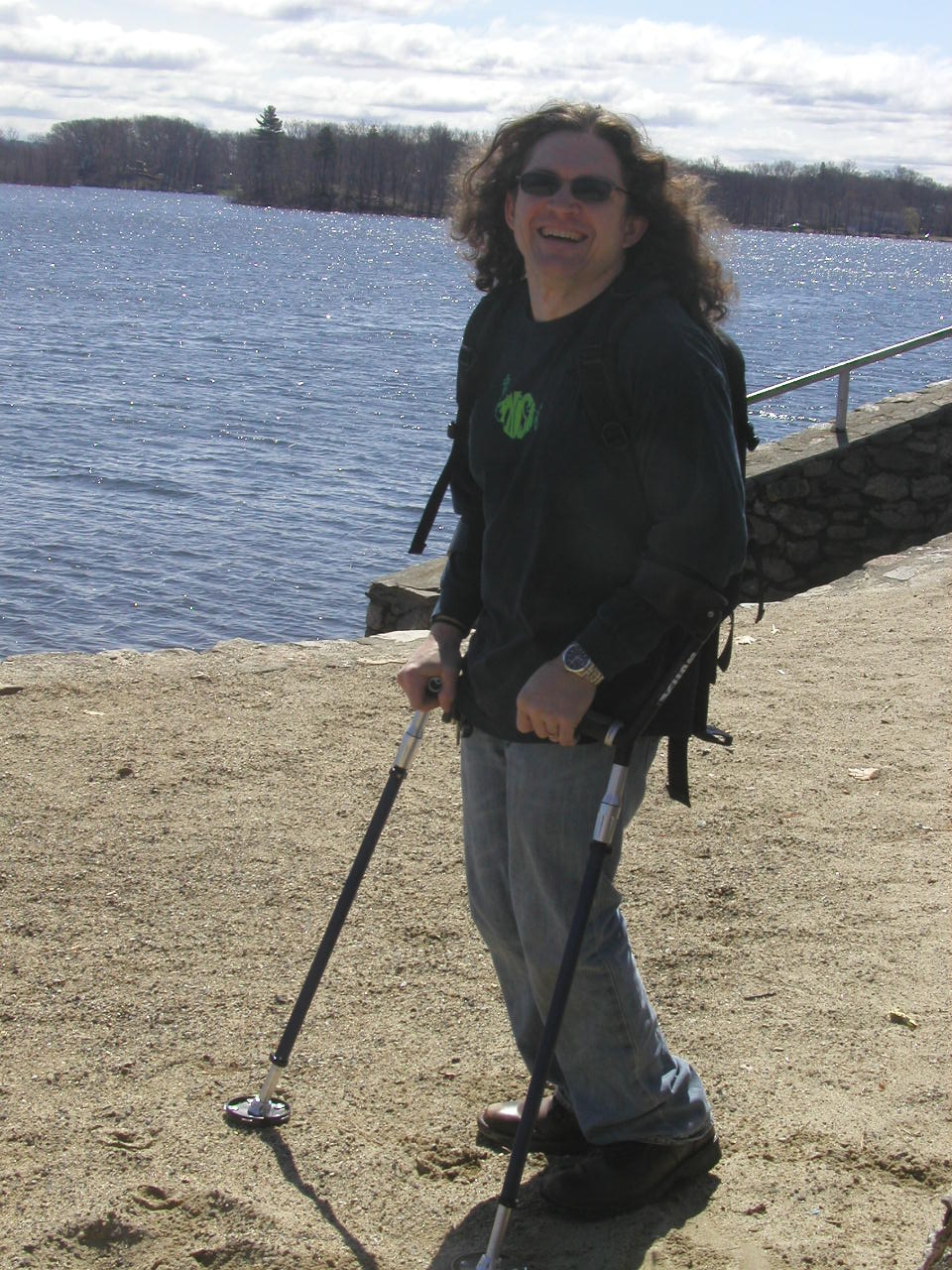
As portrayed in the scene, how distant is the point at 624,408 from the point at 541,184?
51 cm

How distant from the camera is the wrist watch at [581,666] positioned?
2725 millimetres

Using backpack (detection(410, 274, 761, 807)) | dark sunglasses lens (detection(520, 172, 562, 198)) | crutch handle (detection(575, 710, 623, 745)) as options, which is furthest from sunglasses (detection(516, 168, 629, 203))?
crutch handle (detection(575, 710, 623, 745))

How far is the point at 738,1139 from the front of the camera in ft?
11.2

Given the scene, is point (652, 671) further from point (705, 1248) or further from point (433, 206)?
point (433, 206)

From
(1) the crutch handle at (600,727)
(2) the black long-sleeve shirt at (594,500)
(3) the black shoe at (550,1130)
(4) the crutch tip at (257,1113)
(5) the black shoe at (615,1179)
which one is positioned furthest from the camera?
(4) the crutch tip at (257,1113)

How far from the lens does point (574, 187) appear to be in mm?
2846

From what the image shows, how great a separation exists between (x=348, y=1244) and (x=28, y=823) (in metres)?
2.48

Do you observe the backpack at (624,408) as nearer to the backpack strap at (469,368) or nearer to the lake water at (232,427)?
the backpack strap at (469,368)

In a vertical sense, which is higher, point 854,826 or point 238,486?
point 854,826

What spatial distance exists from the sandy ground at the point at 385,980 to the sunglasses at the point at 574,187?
80.3 inches

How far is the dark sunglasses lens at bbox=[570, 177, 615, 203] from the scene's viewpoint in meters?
2.84

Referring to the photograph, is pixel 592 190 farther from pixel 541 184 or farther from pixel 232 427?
Result: pixel 232 427

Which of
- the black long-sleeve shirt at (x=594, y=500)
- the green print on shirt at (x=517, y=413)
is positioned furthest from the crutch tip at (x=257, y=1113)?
the green print on shirt at (x=517, y=413)

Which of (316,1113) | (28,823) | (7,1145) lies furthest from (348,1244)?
(28,823)
